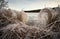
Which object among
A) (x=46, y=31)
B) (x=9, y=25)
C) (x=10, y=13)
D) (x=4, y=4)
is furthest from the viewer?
(x=4, y=4)

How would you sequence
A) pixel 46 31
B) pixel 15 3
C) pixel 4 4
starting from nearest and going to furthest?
pixel 46 31 < pixel 4 4 < pixel 15 3

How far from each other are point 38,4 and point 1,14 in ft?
3.15

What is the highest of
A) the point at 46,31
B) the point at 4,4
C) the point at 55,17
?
the point at 4,4

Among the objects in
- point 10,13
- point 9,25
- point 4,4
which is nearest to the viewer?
point 9,25

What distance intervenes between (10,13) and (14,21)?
99mm

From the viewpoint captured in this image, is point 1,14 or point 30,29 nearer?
point 30,29

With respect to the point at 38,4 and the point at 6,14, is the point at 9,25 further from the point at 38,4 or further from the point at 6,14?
the point at 38,4

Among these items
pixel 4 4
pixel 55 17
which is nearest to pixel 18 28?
pixel 55 17

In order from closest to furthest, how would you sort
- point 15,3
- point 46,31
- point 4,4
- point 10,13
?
point 46,31 → point 10,13 → point 4,4 → point 15,3

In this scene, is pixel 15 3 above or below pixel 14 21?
above

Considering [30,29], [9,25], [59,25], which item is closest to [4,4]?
[9,25]

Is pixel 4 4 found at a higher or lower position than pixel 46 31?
higher

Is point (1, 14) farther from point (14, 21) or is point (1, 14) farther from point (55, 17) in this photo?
point (55, 17)

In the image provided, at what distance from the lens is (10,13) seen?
159 cm
